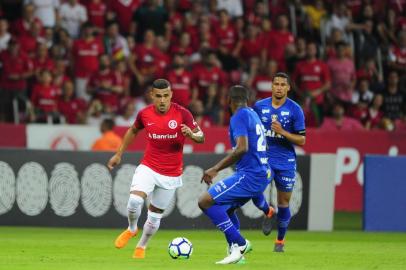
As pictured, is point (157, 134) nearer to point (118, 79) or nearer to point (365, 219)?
point (365, 219)

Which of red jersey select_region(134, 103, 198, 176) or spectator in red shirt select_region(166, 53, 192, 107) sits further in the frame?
spectator in red shirt select_region(166, 53, 192, 107)

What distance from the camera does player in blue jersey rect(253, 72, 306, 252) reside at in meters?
13.8

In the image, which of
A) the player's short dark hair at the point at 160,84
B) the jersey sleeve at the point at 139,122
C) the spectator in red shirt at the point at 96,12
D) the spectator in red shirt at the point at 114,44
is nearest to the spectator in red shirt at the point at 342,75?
the spectator in red shirt at the point at 114,44

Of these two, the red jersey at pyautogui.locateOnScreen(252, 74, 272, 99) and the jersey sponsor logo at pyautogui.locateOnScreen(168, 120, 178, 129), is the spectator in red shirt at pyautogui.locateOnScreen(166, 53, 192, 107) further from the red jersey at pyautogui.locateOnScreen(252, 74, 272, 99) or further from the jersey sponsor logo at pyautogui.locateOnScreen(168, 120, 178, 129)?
the jersey sponsor logo at pyautogui.locateOnScreen(168, 120, 178, 129)

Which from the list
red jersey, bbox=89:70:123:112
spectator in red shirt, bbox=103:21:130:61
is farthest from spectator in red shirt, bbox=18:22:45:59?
spectator in red shirt, bbox=103:21:130:61

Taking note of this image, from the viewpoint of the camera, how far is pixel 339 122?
2292 centimetres

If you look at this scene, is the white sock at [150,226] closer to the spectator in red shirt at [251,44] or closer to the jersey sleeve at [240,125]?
the jersey sleeve at [240,125]

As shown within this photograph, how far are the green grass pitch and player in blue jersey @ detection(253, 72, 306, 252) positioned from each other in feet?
1.65

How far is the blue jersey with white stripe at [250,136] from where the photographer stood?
11602 millimetres

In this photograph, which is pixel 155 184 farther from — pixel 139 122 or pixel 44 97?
pixel 44 97

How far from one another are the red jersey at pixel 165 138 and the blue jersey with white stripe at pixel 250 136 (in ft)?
2.50

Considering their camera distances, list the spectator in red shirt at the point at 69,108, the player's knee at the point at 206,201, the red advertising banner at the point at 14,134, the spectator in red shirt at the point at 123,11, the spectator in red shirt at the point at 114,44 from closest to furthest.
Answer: the player's knee at the point at 206,201, the red advertising banner at the point at 14,134, the spectator in red shirt at the point at 69,108, the spectator in red shirt at the point at 114,44, the spectator in red shirt at the point at 123,11

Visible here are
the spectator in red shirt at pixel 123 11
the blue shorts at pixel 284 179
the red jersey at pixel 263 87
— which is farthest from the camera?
the spectator in red shirt at pixel 123 11

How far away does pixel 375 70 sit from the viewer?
997 inches
